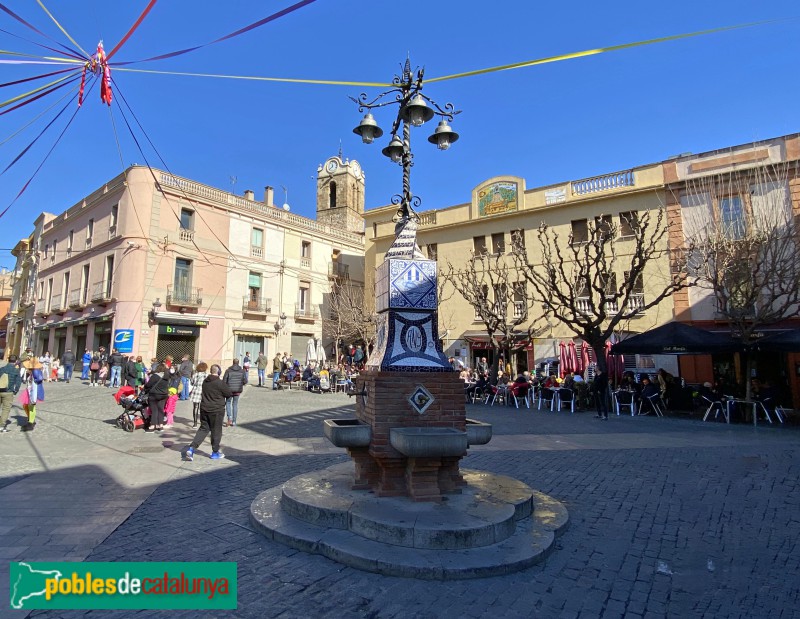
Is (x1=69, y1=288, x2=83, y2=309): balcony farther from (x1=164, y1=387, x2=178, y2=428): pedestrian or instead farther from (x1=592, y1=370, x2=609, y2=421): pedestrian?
(x1=592, y1=370, x2=609, y2=421): pedestrian

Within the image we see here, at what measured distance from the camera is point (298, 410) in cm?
1455

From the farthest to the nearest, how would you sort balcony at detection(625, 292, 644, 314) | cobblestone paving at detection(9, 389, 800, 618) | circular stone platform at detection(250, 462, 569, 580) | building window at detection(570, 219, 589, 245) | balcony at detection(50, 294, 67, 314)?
balcony at detection(50, 294, 67, 314), building window at detection(570, 219, 589, 245), balcony at detection(625, 292, 644, 314), circular stone platform at detection(250, 462, 569, 580), cobblestone paving at detection(9, 389, 800, 618)

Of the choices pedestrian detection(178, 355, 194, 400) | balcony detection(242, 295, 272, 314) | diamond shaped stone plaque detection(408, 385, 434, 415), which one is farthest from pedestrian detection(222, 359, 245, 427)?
balcony detection(242, 295, 272, 314)

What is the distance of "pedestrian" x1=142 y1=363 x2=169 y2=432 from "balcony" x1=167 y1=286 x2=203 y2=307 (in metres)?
16.3

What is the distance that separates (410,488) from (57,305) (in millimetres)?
35210

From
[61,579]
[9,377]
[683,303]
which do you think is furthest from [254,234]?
[61,579]

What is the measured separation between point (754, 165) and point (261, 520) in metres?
22.1

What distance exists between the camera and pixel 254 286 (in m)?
29.3

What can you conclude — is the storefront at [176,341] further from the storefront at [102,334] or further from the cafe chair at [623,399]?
the cafe chair at [623,399]

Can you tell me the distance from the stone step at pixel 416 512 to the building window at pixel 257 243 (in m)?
25.8

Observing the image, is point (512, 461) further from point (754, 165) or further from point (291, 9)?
point (754, 165)

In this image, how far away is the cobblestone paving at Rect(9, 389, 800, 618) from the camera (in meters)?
3.22

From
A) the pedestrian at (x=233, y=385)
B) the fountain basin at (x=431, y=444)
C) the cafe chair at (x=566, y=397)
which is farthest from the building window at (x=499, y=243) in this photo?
the fountain basin at (x=431, y=444)

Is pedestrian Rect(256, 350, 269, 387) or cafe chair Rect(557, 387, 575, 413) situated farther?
pedestrian Rect(256, 350, 269, 387)
